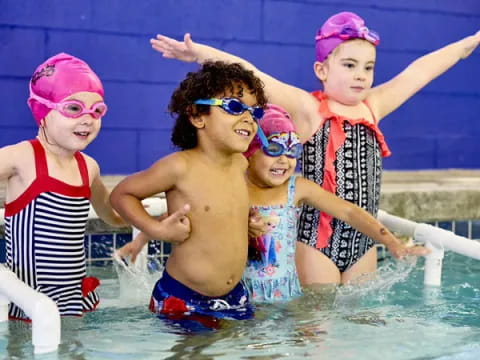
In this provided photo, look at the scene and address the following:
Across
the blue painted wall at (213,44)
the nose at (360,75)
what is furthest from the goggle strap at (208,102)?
the blue painted wall at (213,44)

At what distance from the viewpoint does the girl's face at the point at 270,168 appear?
3709 mm

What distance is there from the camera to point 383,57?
748 centimetres

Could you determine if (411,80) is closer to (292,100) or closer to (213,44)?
(292,100)

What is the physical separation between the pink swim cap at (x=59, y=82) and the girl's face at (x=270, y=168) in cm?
78

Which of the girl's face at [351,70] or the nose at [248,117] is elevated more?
the girl's face at [351,70]

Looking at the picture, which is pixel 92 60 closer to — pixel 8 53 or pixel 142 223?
pixel 8 53

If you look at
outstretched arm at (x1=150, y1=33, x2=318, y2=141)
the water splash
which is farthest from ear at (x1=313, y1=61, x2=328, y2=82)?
the water splash

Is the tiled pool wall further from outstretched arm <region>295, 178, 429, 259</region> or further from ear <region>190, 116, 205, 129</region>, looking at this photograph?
ear <region>190, 116, 205, 129</region>

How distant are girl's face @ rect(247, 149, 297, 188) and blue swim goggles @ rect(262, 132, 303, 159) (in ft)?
0.06

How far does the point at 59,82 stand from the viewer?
323 cm

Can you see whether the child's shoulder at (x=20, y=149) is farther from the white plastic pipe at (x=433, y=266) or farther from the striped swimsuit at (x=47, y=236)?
the white plastic pipe at (x=433, y=266)

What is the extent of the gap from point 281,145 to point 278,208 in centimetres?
28

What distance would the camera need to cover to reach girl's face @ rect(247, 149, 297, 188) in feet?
12.2

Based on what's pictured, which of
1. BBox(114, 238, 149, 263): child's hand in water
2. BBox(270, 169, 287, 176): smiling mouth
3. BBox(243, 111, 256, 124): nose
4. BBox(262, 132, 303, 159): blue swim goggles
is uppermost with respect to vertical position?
BBox(243, 111, 256, 124): nose
